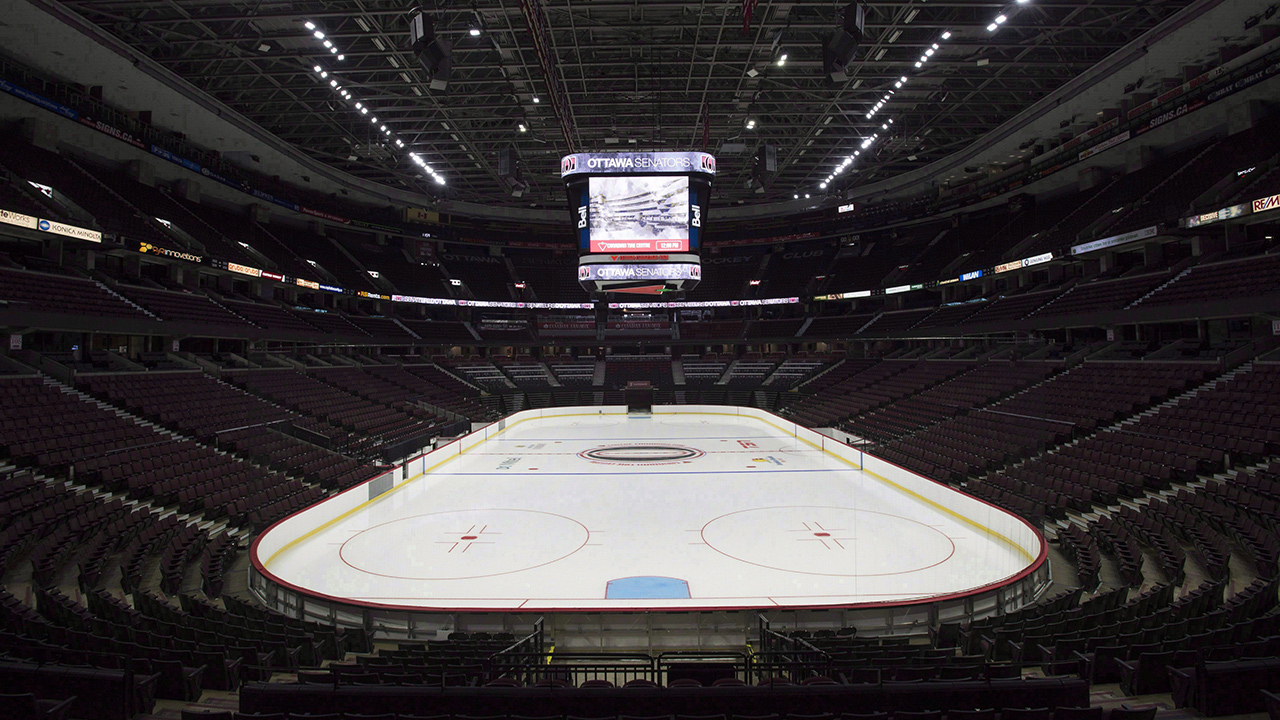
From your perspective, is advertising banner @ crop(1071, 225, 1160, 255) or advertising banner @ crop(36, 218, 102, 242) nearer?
advertising banner @ crop(36, 218, 102, 242)

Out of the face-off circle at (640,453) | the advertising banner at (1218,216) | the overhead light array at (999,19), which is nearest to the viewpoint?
the overhead light array at (999,19)

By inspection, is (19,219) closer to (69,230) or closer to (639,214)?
(69,230)

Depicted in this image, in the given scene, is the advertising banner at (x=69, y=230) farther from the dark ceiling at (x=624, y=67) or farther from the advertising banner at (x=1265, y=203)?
the advertising banner at (x=1265, y=203)

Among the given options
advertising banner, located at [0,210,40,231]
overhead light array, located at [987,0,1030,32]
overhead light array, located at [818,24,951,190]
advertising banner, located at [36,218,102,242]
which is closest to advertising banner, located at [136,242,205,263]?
advertising banner, located at [36,218,102,242]

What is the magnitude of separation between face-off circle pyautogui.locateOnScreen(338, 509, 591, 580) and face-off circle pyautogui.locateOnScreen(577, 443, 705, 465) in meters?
7.12

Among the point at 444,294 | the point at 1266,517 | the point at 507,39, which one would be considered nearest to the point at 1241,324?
the point at 1266,517

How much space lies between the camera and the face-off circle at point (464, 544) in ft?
31.2

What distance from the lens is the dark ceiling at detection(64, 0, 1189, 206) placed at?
1481cm

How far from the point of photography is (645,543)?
422 inches

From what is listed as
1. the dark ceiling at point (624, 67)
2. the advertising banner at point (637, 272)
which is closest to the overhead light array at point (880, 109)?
the dark ceiling at point (624, 67)

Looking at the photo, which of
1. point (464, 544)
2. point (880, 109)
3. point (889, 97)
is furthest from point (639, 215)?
point (880, 109)

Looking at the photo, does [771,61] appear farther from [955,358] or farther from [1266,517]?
[955,358]

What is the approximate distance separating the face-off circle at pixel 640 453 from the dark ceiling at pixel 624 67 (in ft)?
34.3

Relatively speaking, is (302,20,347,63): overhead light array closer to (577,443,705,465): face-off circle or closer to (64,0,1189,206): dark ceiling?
(64,0,1189,206): dark ceiling
